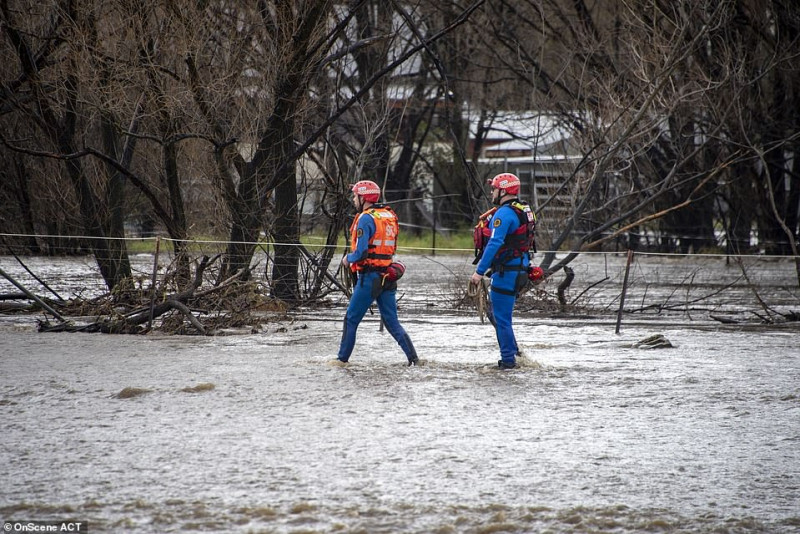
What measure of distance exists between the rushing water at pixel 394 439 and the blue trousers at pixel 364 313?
232mm

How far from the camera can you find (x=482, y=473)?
6.32m

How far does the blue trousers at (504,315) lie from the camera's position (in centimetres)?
1039

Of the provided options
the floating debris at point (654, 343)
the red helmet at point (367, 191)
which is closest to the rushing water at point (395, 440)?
the floating debris at point (654, 343)

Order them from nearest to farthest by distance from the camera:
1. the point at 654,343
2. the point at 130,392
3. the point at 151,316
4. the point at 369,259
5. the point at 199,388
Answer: the point at 130,392
the point at 199,388
the point at 369,259
the point at 654,343
the point at 151,316

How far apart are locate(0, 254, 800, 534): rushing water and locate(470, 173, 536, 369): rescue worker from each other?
1.33 feet

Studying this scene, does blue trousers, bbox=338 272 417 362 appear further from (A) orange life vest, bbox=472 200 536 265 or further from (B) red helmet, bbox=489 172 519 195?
(B) red helmet, bbox=489 172 519 195

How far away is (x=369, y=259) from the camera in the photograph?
10.3 m

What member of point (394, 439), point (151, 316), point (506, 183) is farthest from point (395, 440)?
point (151, 316)

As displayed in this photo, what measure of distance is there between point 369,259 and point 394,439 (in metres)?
3.36

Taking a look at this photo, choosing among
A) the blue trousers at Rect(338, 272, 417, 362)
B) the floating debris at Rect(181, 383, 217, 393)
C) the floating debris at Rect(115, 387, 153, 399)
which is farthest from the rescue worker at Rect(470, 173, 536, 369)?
the floating debris at Rect(115, 387, 153, 399)

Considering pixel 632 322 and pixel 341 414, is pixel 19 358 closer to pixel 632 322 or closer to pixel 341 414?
pixel 341 414

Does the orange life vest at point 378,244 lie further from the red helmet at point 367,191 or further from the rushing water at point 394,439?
the rushing water at point 394,439

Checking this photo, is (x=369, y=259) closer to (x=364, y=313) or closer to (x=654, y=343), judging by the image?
(x=364, y=313)

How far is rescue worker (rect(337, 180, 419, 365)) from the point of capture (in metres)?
10.2
